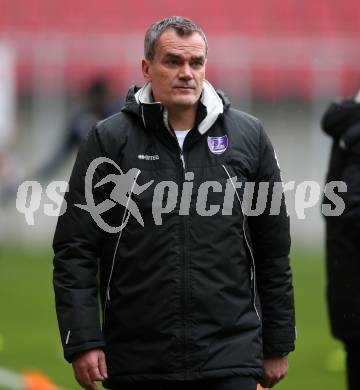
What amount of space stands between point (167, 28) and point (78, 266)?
3.50 ft

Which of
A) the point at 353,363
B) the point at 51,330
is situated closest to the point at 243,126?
the point at 353,363

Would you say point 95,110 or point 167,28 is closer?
point 167,28

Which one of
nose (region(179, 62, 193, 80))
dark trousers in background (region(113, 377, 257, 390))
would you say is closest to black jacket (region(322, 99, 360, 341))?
dark trousers in background (region(113, 377, 257, 390))

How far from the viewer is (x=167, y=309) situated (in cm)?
538

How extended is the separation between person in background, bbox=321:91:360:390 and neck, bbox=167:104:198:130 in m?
0.94

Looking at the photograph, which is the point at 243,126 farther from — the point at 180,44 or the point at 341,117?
the point at 341,117

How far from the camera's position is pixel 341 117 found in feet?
21.0

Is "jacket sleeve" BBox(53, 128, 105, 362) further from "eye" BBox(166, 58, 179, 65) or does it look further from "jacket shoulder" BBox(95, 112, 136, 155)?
"eye" BBox(166, 58, 179, 65)

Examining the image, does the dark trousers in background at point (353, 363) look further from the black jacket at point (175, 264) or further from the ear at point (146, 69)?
the ear at point (146, 69)

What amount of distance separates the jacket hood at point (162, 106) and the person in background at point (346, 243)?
0.82 m

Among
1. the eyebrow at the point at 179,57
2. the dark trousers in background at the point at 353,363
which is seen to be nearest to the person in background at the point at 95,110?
the dark trousers in background at the point at 353,363

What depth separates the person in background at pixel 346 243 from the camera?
612cm

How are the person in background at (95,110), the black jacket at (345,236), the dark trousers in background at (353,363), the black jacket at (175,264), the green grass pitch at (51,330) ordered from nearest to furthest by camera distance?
the black jacket at (175,264), the black jacket at (345,236), the dark trousers in background at (353,363), the green grass pitch at (51,330), the person in background at (95,110)

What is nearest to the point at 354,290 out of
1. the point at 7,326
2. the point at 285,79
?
the point at 7,326
